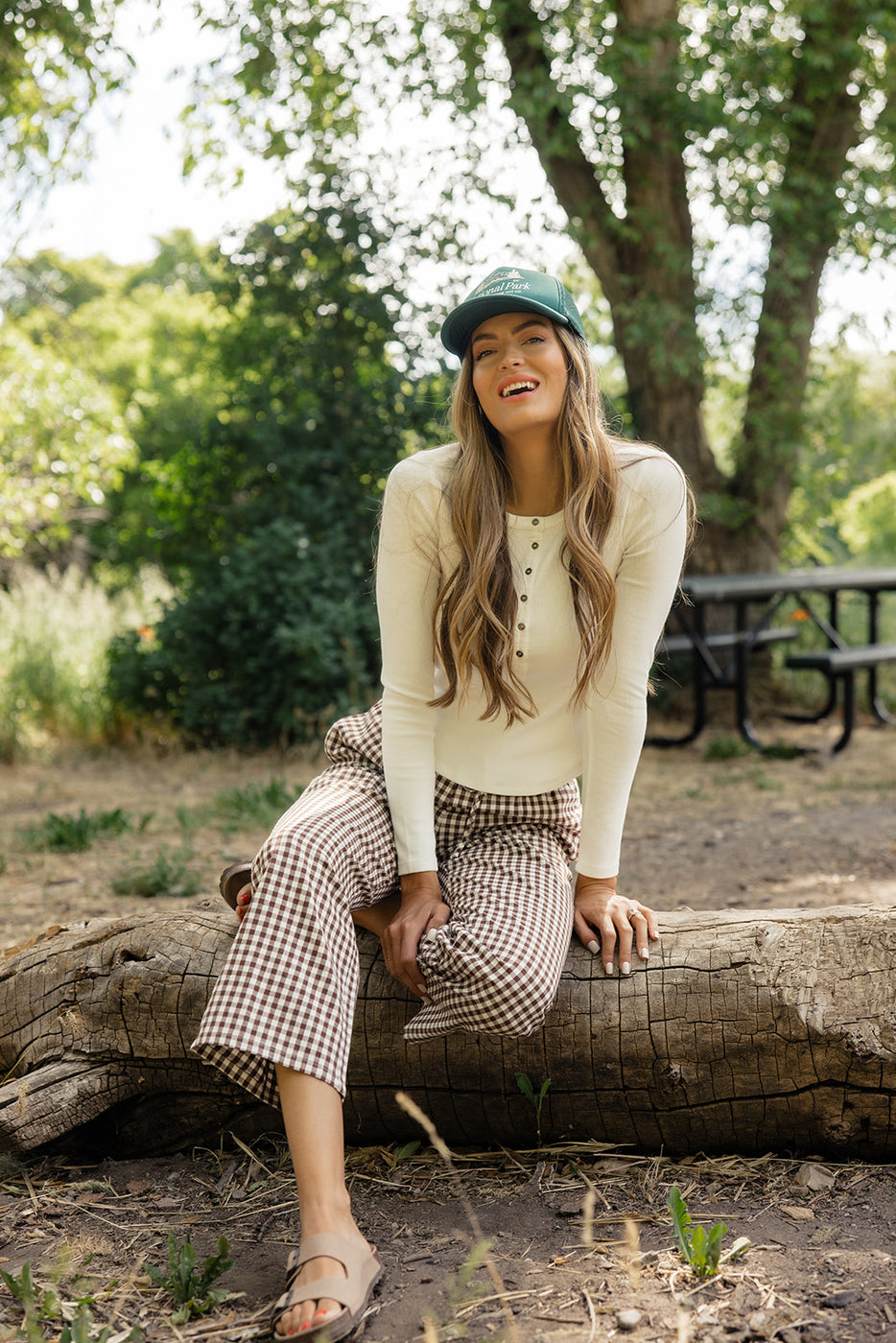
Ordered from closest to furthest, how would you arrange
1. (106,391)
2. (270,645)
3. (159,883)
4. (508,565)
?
1. (508,565)
2. (159,883)
3. (270,645)
4. (106,391)

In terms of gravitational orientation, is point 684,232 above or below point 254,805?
above

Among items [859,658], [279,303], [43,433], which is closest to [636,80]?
[279,303]

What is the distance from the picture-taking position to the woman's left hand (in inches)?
88.0

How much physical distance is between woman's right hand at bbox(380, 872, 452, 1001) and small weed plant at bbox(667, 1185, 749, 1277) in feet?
1.99

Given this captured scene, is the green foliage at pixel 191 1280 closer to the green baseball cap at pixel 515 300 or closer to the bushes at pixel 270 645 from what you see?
the green baseball cap at pixel 515 300

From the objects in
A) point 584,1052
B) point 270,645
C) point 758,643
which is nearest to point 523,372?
point 584,1052

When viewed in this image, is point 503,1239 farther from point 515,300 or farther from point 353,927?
point 515,300

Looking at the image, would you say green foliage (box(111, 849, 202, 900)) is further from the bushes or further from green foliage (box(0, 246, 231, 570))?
green foliage (box(0, 246, 231, 570))

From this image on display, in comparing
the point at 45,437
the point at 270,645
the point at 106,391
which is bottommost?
the point at 270,645

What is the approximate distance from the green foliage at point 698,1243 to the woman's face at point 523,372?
4.85 feet

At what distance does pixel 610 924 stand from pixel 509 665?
57 centimetres

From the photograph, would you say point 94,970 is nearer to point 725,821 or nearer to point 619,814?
Result: point 619,814

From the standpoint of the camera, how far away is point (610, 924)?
2.26m

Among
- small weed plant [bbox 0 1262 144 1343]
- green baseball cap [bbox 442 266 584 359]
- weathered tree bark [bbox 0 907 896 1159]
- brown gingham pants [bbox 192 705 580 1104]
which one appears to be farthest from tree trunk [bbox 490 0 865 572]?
small weed plant [bbox 0 1262 144 1343]
